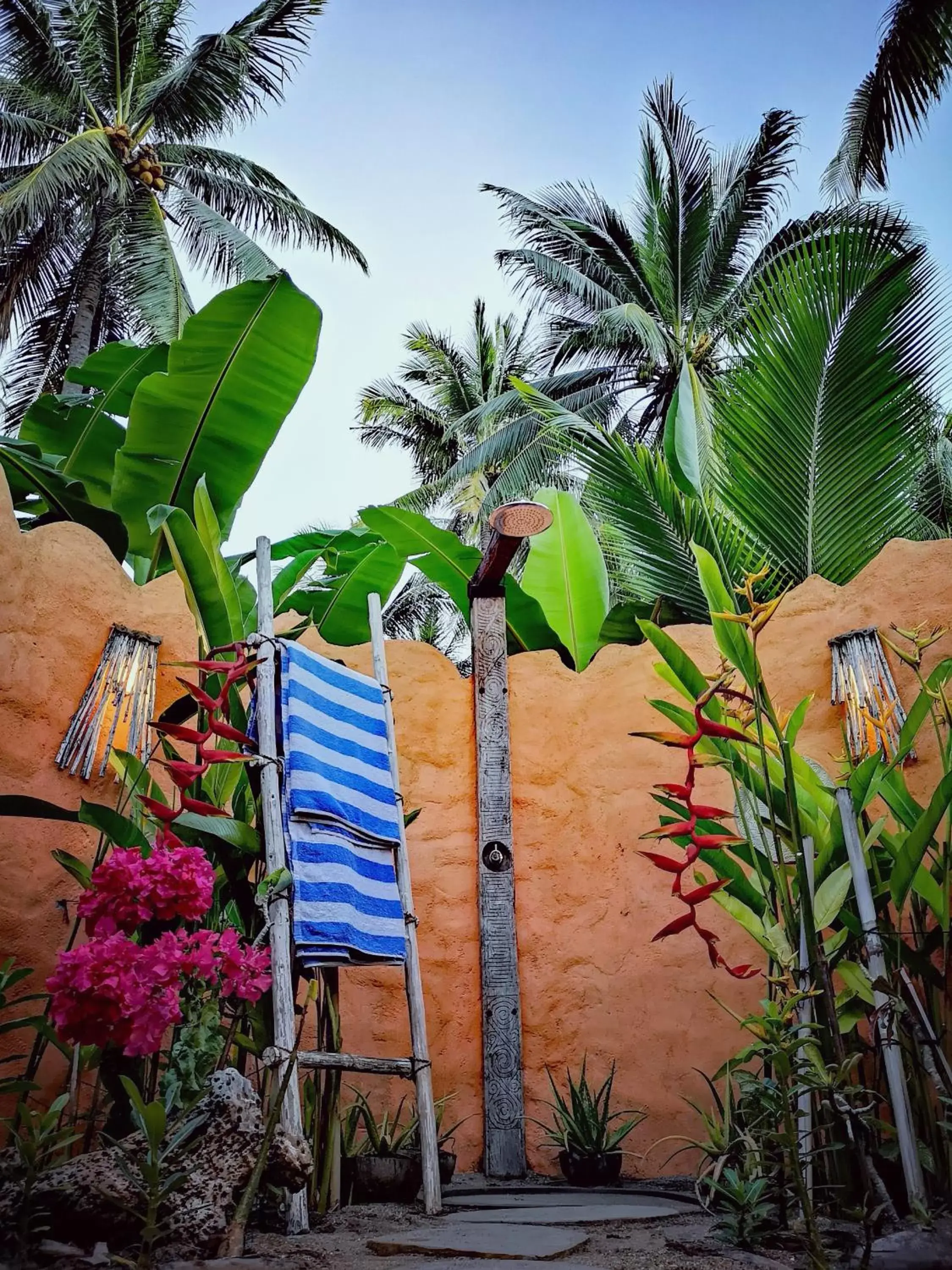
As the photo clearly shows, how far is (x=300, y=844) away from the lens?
103 inches

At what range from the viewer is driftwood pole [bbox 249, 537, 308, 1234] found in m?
2.24

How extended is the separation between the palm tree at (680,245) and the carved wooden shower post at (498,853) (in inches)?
300

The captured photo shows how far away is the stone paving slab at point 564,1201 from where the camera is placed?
2744 mm

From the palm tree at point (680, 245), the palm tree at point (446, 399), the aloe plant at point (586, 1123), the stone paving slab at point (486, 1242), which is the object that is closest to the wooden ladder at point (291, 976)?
the stone paving slab at point (486, 1242)

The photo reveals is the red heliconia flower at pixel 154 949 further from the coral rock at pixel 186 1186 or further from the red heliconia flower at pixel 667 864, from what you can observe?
the red heliconia flower at pixel 667 864

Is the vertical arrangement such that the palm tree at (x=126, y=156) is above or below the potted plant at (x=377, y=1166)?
above

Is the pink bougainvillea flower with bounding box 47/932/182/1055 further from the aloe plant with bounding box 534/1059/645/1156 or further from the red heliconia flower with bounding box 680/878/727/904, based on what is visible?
the aloe plant with bounding box 534/1059/645/1156

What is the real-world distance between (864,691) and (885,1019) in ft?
6.42

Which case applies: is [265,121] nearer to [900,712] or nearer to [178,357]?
[178,357]

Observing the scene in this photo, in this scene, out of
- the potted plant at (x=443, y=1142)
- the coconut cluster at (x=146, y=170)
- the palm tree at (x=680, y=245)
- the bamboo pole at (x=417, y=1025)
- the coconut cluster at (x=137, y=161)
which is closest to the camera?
the bamboo pole at (x=417, y=1025)

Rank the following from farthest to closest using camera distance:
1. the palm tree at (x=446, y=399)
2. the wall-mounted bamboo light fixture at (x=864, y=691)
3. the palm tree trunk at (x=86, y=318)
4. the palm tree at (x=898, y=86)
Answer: the palm tree at (x=446, y=399) → the palm tree trunk at (x=86, y=318) → the palm tree at (x=898, y=86) → the wall-mounted bamboo light fixture at (x=864, y=691)

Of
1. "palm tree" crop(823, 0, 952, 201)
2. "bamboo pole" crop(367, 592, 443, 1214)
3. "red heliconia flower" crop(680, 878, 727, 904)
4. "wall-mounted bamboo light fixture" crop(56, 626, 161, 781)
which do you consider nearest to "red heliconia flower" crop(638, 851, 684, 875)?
"red heliconia flower" crop(680, 878, 727, 904)

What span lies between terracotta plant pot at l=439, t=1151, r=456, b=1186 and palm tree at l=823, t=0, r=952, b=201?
692 centimetres

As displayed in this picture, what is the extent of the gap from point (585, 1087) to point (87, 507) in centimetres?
314
